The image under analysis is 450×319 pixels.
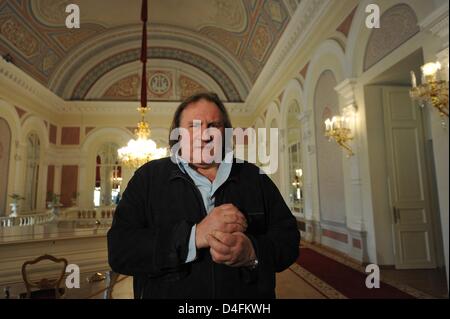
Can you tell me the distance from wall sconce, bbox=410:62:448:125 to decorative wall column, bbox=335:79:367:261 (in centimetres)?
179

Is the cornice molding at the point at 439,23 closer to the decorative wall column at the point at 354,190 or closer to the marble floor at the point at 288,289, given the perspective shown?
the decorative wall column at the point at 354,190

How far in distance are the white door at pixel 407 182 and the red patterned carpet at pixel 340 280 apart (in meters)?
0.79

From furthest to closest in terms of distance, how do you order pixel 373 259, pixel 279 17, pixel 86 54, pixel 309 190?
1. pixel 86 54
2. pixel 279 17
3. pixel 309 190
4. pixel 373 259

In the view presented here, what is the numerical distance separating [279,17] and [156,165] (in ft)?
24.4

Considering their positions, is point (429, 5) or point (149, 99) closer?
point (429, 5)

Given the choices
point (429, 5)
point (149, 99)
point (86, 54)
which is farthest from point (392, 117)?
point (86, 54)

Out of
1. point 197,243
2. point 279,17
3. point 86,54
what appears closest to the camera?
point 197,243

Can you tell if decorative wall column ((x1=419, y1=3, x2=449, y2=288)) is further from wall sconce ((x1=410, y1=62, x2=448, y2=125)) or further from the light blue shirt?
the light blue shirt

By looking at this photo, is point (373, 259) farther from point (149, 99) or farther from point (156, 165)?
point (149, 99)

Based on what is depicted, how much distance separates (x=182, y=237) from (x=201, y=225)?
0.07m

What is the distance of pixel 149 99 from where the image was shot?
12.1 m

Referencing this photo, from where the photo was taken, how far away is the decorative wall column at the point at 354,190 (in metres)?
4.40

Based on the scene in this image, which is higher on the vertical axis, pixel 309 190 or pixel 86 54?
pixel 86 54

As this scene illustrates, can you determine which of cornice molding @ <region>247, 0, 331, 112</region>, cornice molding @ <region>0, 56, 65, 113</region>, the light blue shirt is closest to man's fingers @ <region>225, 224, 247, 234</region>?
the light blue shirt
